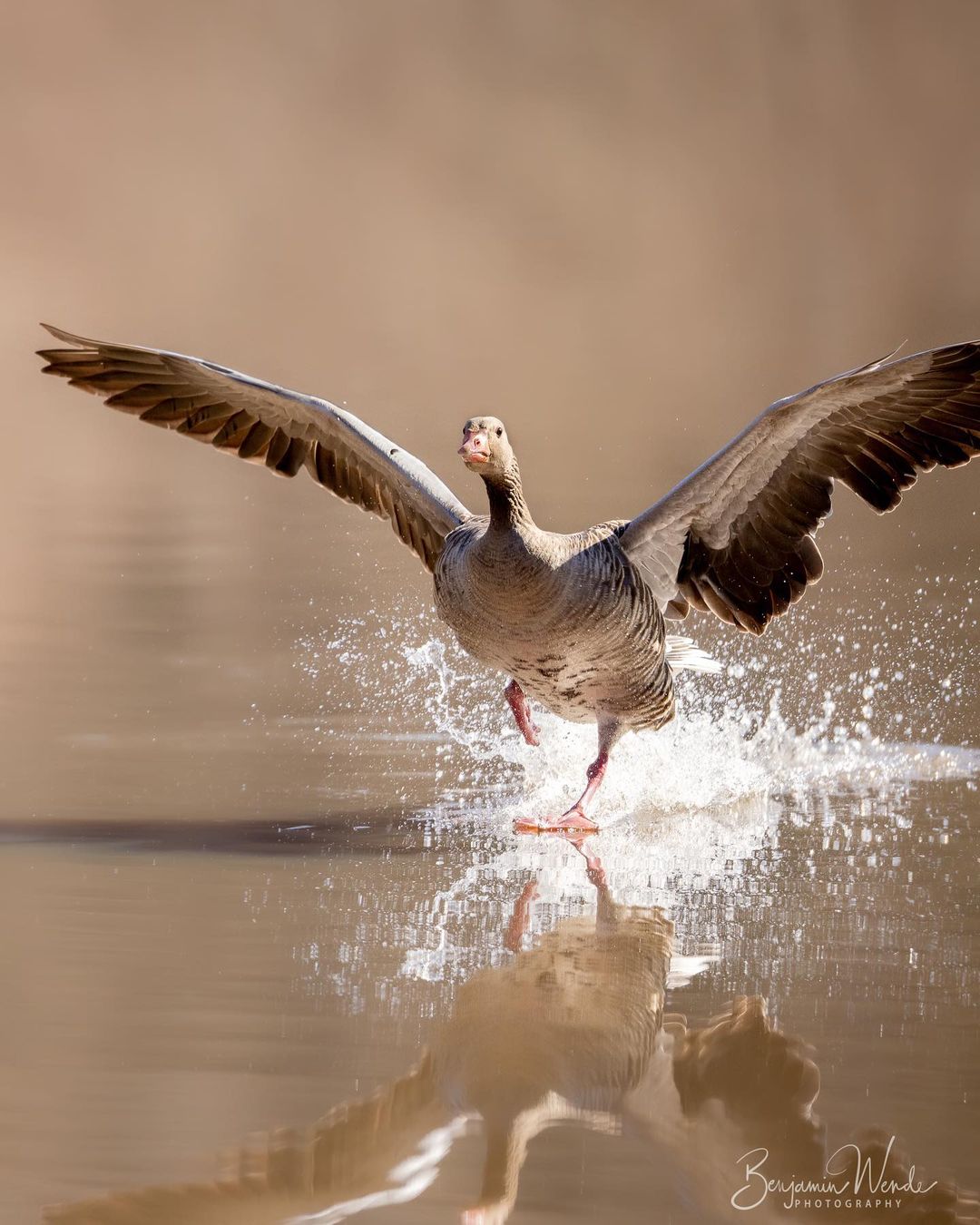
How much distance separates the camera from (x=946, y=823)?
195 inches

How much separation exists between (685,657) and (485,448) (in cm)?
143

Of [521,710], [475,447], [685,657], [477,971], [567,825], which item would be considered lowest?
[477,971]

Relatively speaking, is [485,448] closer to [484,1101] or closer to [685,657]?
[685,657]

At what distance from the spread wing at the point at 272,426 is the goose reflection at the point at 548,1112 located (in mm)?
2459

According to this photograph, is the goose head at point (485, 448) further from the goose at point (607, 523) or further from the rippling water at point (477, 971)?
the rippling water at point (477, 971)

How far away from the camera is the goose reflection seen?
7.77ft

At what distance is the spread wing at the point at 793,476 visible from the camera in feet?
15.6

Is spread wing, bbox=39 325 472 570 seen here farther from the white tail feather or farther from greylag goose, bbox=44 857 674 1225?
greylag goose, bbox=44 857 674 1225

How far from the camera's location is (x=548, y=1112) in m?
2.67

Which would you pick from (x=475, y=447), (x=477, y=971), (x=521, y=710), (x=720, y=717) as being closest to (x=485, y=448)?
(x=475, y=447)

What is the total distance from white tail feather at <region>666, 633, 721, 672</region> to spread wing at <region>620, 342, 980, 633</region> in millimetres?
233

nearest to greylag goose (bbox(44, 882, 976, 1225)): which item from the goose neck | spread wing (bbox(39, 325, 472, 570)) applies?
the goose neck

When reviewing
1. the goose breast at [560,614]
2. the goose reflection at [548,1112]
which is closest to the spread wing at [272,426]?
the goose breast at [560,614]

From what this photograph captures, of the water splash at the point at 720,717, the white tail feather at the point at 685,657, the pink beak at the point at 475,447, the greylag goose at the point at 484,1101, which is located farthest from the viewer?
the white tail feather at the point at 685,657
